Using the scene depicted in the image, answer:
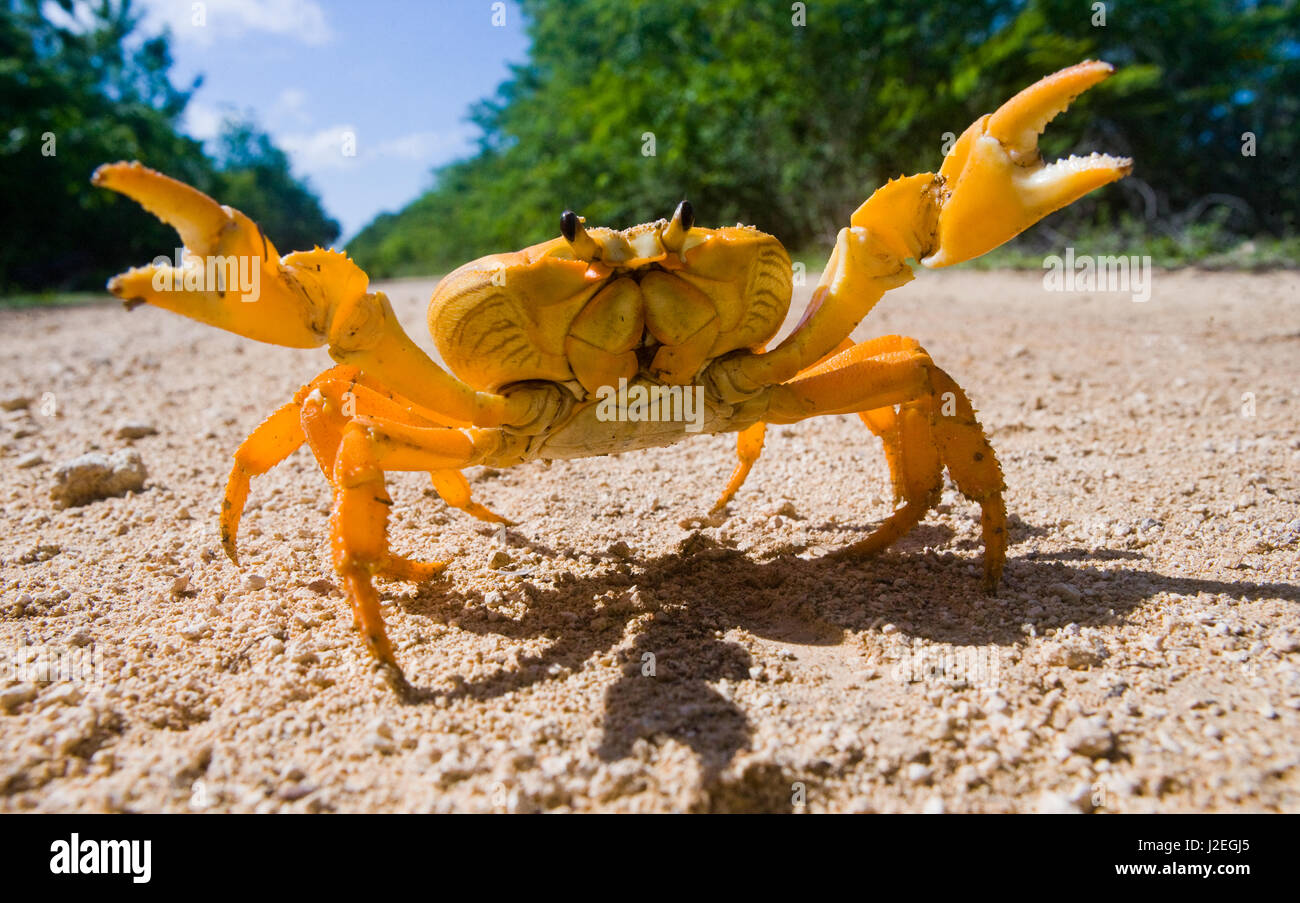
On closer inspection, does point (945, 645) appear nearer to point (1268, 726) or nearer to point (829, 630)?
point (829, 630)

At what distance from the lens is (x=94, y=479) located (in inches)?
154

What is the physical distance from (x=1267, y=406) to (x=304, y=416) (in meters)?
4.74

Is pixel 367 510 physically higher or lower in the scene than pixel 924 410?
lower

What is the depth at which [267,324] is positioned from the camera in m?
2.32

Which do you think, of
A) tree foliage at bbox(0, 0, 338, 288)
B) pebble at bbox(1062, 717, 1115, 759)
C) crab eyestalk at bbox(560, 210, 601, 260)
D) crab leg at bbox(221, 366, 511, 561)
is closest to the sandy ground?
pebble at bbox(1062, 717, 1115, 759)

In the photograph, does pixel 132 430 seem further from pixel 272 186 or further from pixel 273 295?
pixel 272 186

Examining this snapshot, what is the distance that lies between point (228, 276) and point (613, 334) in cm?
105

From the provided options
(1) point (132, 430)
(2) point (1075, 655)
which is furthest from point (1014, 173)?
(1) point (132, 430)

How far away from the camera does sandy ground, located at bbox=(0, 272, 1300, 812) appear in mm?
1844

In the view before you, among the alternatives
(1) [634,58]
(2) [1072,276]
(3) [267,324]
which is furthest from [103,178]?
(1) [634,58]

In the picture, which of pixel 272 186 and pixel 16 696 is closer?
pixel 16 696

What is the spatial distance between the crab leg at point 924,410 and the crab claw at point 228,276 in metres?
1.42

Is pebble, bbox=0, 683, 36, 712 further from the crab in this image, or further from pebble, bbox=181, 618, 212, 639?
the crab

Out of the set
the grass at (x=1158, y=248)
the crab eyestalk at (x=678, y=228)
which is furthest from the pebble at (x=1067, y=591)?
the grass at (x=1158, y=248)
